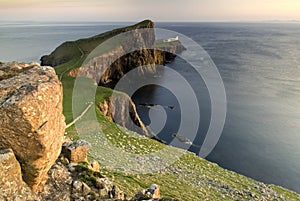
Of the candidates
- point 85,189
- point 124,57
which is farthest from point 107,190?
point 124,57

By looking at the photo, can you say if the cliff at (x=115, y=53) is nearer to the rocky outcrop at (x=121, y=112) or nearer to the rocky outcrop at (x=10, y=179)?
the rocky outcrop at (x=121, y=112)

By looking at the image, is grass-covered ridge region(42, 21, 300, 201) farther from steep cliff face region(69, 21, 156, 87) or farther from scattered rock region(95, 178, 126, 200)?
steep cliff face region(69, 21, 156, 87)

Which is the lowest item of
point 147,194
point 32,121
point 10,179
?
point 147,194

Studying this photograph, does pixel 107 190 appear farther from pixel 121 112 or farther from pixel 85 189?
pixel 121 112

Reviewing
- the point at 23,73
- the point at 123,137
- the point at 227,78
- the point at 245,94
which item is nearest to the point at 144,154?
the point at 123,137

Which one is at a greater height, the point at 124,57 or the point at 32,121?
the point at 32,121

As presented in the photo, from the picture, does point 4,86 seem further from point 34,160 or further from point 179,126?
point 179,126

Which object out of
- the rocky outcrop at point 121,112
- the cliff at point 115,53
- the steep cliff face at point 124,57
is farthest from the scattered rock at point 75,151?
the cliff at point 115,53
